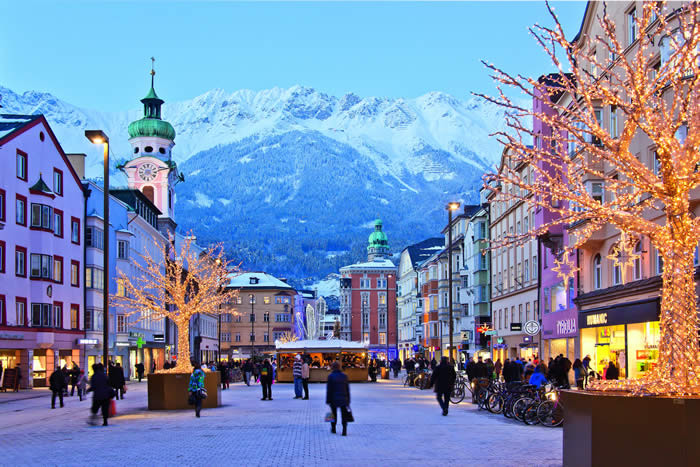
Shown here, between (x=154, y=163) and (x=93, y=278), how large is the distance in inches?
2032

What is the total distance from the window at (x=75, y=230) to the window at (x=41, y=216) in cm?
501

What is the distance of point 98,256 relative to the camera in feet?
227

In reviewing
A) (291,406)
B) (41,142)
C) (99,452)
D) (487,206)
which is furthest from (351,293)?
(99,452)

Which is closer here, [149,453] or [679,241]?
[679,241]

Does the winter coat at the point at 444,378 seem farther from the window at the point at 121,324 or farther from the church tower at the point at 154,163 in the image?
the church tower at the point at 154,163

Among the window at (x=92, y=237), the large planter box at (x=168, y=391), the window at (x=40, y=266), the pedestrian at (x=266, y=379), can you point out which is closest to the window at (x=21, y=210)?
the window at (x=40, y=266)

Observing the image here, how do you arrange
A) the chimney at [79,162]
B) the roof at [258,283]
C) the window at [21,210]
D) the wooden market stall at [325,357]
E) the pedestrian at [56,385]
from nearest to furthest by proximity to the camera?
1. the pedestrian at [56,385]
2. the window at [21,210]
3. the wooden market stall at [325,357]
4. the chimney at [79,162]
5. the roof at [258,283]

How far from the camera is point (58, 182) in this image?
206ft

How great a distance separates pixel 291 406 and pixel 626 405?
74.5 ft

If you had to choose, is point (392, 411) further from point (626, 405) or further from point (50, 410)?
point (626, 405)

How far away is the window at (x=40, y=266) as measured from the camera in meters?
58.3

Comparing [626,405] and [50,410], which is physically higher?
[626,405]

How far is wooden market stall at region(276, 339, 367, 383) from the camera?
6594 cm

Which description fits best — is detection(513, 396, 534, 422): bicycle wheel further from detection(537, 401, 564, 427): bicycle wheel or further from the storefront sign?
the storefront sign
